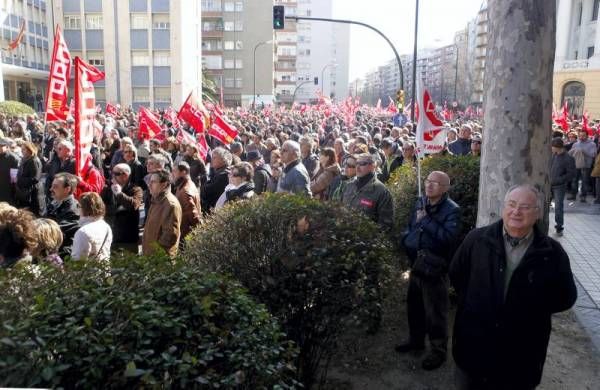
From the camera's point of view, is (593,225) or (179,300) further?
(593,225)

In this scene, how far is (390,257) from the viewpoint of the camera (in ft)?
13.9

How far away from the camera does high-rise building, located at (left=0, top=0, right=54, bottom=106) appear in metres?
46.8

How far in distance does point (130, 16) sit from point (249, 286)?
54.2 meters

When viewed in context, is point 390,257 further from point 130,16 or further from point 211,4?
point 211,4

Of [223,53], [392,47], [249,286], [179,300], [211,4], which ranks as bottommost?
[249,286]

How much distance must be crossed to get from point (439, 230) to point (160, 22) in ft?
175

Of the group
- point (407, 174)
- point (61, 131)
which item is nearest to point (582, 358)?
point (407, 174)

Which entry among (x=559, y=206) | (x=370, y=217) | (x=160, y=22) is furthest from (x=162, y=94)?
(x=370, y=217)

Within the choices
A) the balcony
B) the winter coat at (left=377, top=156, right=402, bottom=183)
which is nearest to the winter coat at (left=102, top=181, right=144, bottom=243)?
the winter coat at (left=377, top=156, right=402, bottom=183)

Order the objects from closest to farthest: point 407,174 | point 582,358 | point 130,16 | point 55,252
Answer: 1. point 55,252
2. point 582,358
3. point 407,174
4. point 130,16

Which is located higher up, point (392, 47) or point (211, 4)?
point (211, 4)

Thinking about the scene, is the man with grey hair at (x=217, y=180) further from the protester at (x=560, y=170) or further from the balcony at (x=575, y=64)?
the balcony at (x=575, y=64)

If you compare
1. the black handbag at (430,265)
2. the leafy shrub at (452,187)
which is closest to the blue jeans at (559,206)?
the leafy shrub at (452,187)

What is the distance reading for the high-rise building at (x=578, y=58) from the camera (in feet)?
152
